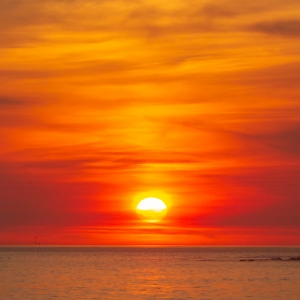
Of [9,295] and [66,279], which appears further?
[66,279]

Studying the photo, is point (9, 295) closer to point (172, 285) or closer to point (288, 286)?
point (172, 285)

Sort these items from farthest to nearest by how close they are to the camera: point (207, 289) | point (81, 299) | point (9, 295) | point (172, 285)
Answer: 1. point (172, 285)
2. point (207, 289)
3. point (9, 295)
4. point (81, 299)

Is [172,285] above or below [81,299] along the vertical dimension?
above

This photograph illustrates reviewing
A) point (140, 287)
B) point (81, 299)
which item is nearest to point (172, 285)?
point (140, 287)

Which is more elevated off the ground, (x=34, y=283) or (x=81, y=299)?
(x=34, y=283)

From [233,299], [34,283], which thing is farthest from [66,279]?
[233,299]

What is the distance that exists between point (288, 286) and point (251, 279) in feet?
47.1

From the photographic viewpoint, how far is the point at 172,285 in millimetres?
92812

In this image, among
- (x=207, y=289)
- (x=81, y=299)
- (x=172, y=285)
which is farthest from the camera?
(x=172, y=285)

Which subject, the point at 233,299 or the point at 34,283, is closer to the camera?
A: the point at 233,299

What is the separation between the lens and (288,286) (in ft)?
300

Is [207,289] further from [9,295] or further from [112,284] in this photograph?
[9,295]

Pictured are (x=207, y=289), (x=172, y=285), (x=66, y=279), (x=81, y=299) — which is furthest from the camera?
(x=66, y=279)

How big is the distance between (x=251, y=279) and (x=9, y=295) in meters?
40.1
